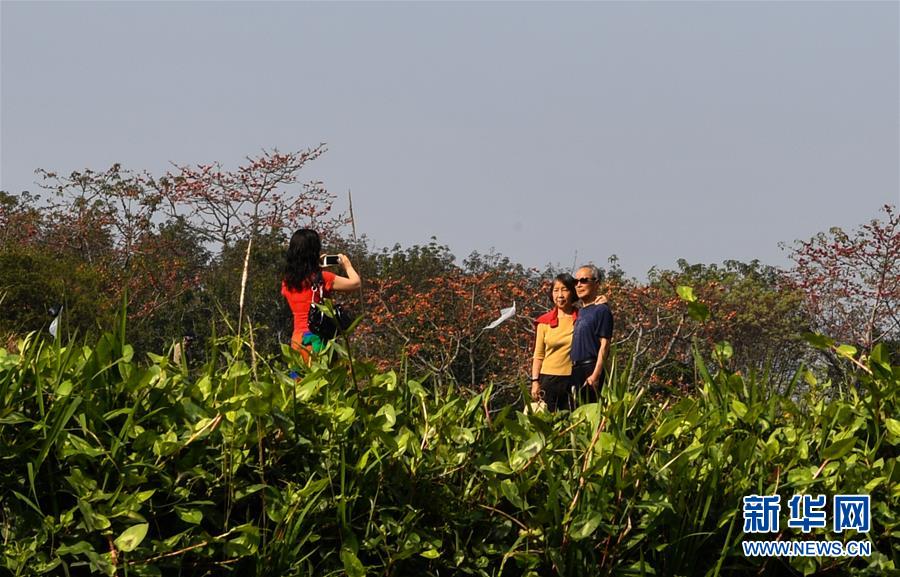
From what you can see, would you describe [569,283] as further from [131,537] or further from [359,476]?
[131,537]

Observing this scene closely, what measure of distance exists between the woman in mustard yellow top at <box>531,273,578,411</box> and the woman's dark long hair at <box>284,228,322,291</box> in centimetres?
148

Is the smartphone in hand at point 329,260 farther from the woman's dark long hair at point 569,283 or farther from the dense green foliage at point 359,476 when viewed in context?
the dense green foliage at point 359,476

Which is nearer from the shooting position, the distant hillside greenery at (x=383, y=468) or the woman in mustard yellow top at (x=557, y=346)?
the distant hillside greenery at (x=383, y=468)

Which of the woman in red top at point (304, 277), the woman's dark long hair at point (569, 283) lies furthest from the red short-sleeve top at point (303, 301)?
the woman's dark long hair at point (569, 283)

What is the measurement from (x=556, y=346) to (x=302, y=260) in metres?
1.70

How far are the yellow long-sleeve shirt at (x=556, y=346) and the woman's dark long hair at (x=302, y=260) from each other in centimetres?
Result: 152

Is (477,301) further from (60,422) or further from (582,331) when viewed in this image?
(60,422)

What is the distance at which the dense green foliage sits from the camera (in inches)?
98.0

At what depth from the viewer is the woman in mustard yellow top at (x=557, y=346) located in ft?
22.4

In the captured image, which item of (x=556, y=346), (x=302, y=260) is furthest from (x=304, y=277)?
(x=556, y=346)

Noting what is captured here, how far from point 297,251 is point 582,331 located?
67.6 inches

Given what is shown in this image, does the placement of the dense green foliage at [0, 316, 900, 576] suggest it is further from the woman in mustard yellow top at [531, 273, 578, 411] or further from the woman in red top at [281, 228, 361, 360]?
the woman in mustard yellow top at [531, 273, 578, 411]

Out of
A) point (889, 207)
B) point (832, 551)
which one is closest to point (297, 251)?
point (832, 551)

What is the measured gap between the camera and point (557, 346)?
6887mm
